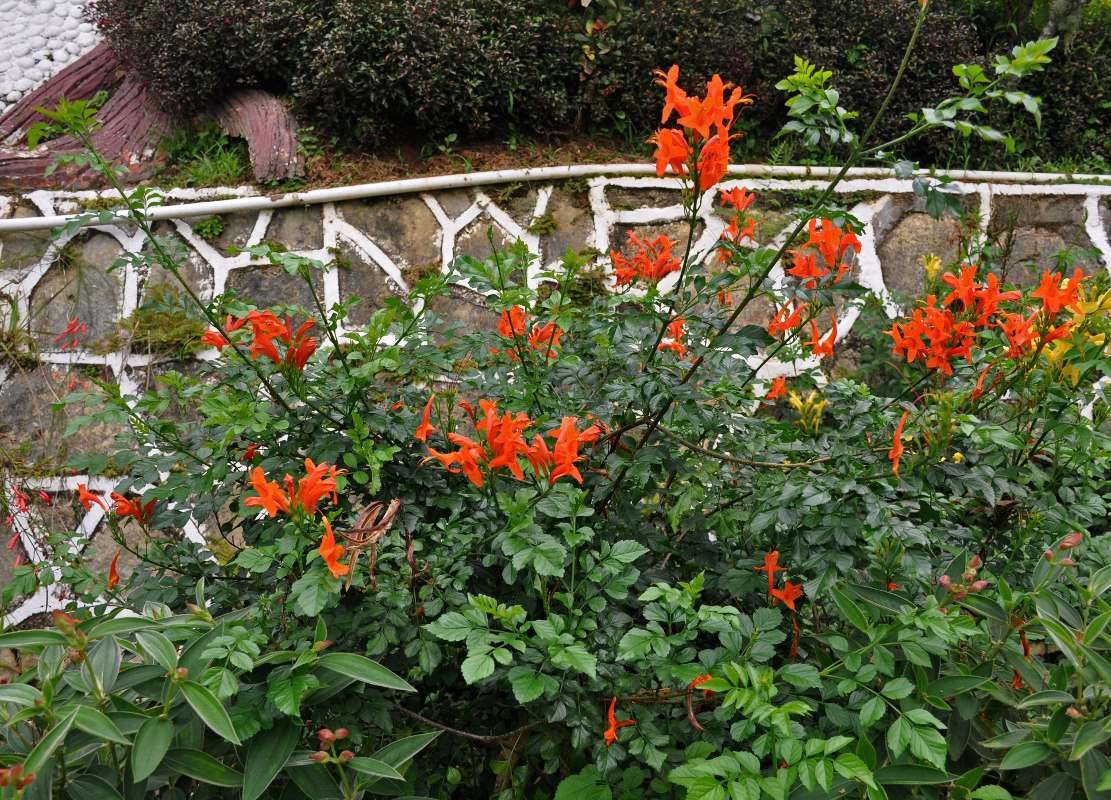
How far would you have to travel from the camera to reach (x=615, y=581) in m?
1.22

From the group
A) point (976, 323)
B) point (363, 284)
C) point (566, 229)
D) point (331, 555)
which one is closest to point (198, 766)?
point (331, 555)

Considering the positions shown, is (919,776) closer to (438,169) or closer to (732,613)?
(732,613)

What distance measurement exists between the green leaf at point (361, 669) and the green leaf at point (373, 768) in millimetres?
108

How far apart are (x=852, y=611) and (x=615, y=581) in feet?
1.28

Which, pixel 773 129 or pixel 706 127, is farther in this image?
pixel 773 129

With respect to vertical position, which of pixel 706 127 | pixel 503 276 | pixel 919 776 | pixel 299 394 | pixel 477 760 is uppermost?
pixel 706 127

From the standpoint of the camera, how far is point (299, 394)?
4.76ft

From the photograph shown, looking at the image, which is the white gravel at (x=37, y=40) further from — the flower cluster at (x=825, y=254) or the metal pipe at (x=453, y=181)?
the flower cluster at (x=825, y=254)

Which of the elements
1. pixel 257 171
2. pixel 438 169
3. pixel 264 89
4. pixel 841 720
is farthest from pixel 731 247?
pixel 264 89

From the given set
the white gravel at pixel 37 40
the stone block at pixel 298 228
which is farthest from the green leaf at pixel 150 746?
the white gravel at pixel 37 40

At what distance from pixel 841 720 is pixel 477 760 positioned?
81cm

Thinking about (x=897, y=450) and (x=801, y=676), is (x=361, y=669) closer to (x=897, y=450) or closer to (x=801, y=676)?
(x=801, y=676)

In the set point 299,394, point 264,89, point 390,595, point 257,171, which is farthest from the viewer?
point 264,89

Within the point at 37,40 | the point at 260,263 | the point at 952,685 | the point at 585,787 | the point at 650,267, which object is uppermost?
the point at 37,40
